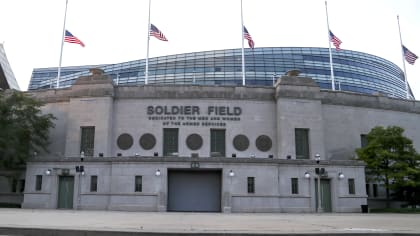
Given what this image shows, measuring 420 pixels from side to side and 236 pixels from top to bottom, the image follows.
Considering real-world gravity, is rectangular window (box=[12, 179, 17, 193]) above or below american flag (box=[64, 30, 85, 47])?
below

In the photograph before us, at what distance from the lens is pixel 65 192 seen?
36.0 metres

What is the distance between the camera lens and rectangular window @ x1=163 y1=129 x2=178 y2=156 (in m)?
41.0

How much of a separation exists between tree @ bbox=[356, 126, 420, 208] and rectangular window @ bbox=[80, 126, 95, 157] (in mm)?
25711

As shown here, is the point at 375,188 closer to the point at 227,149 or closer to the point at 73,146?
the point at 227,149

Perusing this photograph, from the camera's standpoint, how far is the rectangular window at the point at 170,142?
134 feet

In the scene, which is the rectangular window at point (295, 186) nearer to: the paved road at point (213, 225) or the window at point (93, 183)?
the paved road at point (213, 225)

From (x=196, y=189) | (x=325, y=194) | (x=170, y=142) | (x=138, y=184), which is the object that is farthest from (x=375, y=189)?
(x=138, y=184)

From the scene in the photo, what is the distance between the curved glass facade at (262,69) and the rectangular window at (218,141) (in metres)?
35.9

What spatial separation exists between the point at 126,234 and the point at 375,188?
113 ft

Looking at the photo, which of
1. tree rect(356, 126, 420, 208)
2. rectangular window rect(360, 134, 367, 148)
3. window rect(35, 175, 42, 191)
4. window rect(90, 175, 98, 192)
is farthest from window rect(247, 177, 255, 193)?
window rect(35, 175, 42, 191)

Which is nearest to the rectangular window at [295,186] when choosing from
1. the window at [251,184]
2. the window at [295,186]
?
the window at [295,186]

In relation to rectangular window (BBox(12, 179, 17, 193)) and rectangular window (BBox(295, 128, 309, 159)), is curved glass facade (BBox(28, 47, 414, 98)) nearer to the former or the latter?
rectangular window (BBox(295, 128, 309, 159))

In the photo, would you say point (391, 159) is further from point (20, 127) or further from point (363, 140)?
point (20, 127)

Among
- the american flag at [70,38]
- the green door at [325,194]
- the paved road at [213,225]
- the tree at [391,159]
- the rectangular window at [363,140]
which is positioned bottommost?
the paved road at [213,225]
